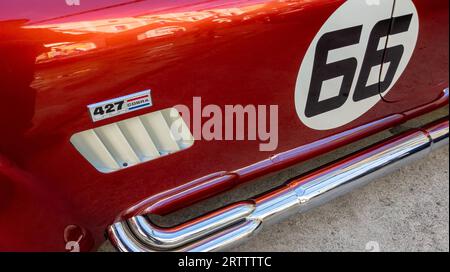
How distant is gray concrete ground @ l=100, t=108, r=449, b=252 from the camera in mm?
1702

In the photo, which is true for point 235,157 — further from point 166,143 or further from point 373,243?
point 373,243

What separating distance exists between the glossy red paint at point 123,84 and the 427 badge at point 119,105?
2 centimetres

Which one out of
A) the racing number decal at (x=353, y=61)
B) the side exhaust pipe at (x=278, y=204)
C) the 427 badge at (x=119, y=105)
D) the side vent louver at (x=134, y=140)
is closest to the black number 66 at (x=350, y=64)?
the racing number decal at (x=353, y=61)

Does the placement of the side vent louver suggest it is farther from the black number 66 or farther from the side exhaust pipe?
the black number 66

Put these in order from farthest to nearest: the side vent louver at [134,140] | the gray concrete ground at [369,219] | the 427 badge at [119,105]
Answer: the gray concrete ground at [369,219], the side vent louver at [134,140], the 427 badge at [119,105]

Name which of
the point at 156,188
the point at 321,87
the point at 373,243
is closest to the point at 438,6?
the point at 321,87

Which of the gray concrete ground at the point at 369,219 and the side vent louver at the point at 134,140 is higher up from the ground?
the side vent louver at the point at 134,140

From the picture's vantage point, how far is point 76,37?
2.98 ft

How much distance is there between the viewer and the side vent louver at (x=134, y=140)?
1.10 metres

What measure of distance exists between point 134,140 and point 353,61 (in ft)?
2.80

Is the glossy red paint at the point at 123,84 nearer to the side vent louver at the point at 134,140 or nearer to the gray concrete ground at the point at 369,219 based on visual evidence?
the side vent louver at the point at 134,140

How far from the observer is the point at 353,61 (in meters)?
1.37

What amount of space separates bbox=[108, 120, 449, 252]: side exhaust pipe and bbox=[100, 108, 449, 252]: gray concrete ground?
1.02 ft

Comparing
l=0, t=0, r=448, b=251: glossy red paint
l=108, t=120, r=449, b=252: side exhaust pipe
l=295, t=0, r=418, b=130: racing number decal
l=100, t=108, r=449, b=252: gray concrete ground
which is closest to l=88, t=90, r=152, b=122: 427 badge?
l=0, t=0, r=448, b=251: glossy red paint
